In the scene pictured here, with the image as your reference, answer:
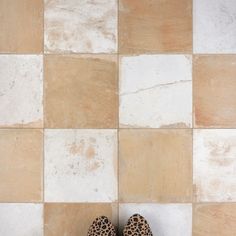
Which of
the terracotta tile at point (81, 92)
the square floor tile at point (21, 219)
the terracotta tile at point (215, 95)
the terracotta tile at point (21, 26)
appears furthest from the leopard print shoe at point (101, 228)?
the terracotta tile at point (21, 26)

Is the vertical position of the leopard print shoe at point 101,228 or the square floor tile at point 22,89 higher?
the square floor tile at point 22,89

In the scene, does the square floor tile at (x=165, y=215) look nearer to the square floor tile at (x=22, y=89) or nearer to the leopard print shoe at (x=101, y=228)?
the leopard print shoe at (x=101, y=228)

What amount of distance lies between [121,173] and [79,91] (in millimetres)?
315

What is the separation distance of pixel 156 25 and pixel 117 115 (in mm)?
333

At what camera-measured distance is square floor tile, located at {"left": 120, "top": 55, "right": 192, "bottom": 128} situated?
121cm

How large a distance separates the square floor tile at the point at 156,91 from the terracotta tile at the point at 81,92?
0.13 feet

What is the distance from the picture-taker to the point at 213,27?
121cm

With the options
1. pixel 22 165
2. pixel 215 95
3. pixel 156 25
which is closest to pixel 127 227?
pixel 22 165

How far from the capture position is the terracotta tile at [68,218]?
122 centimetres

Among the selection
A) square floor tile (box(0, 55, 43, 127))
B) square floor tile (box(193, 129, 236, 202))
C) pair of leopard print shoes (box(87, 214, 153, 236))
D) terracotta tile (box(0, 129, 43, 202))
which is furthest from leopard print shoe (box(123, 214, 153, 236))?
square floor tile (box(0, 55, 43, 127))

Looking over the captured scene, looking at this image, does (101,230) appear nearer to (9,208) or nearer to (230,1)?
(9,208)

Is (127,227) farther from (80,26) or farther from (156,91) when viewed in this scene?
(80,26)

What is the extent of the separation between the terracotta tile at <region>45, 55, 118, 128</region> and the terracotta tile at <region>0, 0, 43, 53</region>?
0.08 m

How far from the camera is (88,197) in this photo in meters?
1.22
